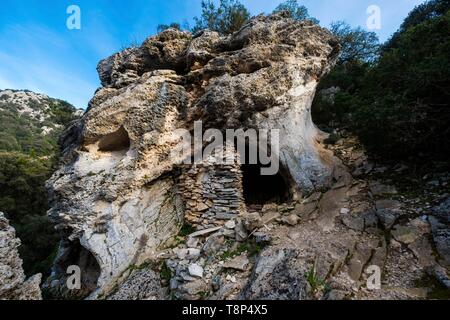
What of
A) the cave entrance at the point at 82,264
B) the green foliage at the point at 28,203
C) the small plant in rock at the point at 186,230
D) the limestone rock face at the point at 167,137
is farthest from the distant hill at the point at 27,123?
the small plant in rock at the point at 186,230

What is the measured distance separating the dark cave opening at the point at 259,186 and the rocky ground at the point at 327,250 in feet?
5.89

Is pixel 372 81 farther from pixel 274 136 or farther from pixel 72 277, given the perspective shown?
pixel 72 277

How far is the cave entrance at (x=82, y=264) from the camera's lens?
710cm

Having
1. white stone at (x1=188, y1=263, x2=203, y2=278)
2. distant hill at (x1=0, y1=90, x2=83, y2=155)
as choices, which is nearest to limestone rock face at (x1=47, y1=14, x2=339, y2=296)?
white stone at (x1=188, y1=263, x2=203, y2=278)

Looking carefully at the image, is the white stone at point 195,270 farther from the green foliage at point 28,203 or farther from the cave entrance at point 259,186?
the green foliage at point 28,203

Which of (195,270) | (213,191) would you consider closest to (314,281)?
(195,270)

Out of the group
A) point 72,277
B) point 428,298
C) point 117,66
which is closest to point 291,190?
point 428,298

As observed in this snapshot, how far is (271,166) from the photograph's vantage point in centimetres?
780

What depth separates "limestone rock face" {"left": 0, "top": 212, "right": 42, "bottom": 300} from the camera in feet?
13.4

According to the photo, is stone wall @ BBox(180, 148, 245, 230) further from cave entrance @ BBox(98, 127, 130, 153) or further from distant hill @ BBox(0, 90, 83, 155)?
distant hill @ BBox(0, 90, 83, 155)

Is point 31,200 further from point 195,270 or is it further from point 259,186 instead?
point 195,270

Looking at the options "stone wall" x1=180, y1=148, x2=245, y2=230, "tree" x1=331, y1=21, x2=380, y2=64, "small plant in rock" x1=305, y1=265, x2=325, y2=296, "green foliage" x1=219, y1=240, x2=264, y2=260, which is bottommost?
"small plant in rock" x1=305, y1=265, x2=325, y2=296

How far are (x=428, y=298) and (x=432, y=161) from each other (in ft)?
13.0

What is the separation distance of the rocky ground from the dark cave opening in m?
1.80
